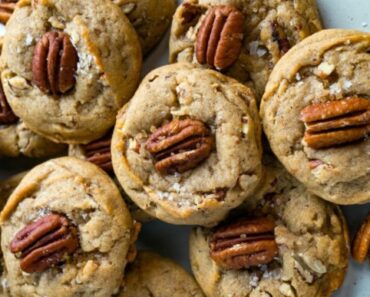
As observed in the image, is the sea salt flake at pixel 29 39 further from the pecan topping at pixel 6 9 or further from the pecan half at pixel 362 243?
the pecan half at pixel 362 243

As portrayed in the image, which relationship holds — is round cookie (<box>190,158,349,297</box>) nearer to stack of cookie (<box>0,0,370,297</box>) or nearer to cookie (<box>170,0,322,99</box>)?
stack of cookie (<box>0,0,370,297</box>)

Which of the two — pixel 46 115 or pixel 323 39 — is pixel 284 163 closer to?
pixel 323 39

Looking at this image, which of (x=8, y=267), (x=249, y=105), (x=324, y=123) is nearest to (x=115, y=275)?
(x=8, y=267)

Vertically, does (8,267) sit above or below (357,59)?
below

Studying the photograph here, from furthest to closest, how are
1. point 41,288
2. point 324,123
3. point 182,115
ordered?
point 41,288
point 182,115
point 324,123

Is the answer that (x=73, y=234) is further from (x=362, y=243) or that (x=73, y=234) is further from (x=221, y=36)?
(x=362, y=243)

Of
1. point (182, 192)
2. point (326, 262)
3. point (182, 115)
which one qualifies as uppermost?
point (182, 115)

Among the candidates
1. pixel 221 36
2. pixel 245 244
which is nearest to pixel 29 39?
pixel 221 36
